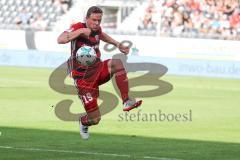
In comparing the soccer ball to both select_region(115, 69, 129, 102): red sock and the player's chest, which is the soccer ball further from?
select_region(115, 69, 129, 102): red sock

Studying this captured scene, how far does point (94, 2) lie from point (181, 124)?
1109 inches

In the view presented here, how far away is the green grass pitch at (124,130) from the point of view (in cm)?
1260

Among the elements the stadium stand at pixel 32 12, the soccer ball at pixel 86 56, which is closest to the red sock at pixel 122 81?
the soccer ball at pixel 86 56

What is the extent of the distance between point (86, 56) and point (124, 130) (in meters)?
3.78

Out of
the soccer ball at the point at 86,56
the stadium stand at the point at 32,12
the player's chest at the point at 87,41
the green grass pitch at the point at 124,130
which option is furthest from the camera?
the stadium stand at the point at 32,12

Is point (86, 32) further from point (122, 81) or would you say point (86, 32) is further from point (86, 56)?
point (122, 81)

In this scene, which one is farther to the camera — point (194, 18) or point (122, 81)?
point (194, 18)

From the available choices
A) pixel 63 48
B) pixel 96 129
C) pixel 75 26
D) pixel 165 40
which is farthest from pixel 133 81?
pixel 75 26

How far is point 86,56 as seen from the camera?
13078mm

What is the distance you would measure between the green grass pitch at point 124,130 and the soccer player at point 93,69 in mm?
763

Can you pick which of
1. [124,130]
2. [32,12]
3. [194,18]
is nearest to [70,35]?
[124,130]

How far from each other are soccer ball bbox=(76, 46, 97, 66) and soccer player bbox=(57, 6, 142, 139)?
0.07m

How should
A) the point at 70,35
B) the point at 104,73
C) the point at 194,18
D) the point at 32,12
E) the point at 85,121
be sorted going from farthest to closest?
1. the point at 32,12
2. the point at 194,18
3. the point at 85,121
4. the point at 104,73
5. the point at 70,35

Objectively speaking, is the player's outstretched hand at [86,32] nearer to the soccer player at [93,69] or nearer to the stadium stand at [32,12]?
the soccer player at [93,69]
